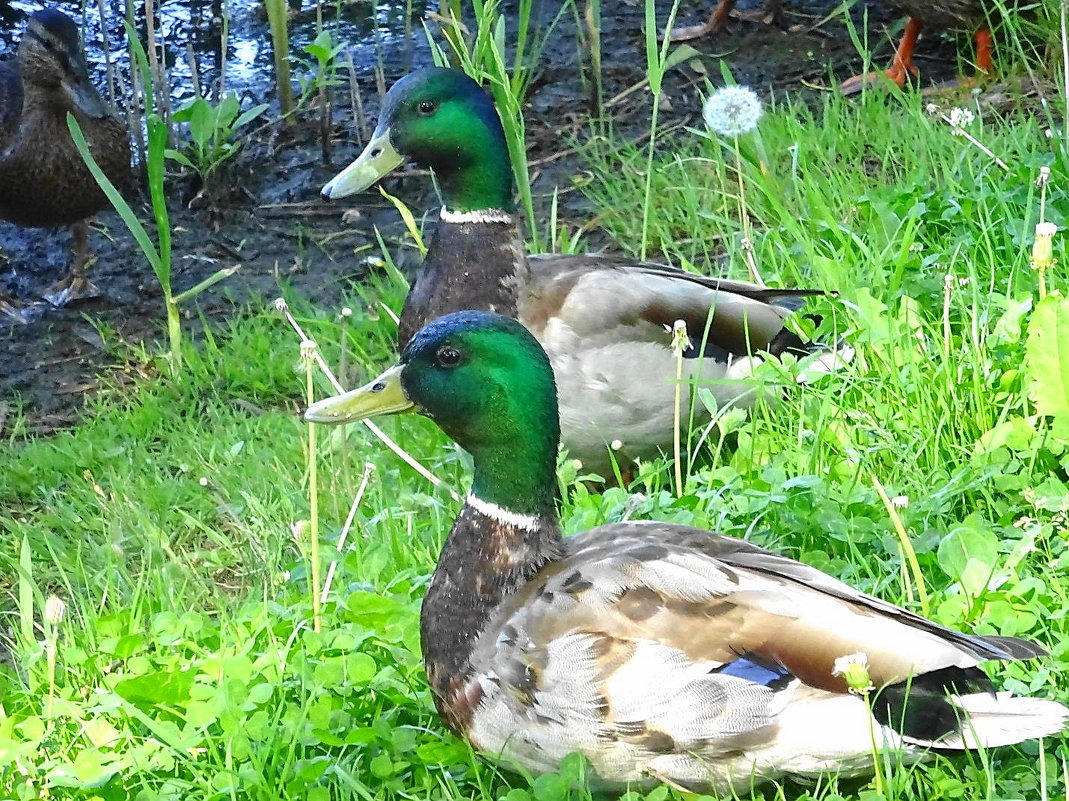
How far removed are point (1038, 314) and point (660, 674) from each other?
1.22 metres

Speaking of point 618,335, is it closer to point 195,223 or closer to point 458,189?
point 458,189

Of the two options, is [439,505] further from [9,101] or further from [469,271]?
[9,101]

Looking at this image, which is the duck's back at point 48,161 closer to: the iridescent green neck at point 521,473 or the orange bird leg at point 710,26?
the orange bird leg at point 710,26

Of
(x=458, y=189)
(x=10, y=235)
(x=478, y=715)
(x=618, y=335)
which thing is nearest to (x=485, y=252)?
(x=458, y=189)

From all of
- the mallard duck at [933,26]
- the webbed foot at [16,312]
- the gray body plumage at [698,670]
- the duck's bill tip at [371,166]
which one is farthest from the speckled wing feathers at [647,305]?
the webbed foot at [16,312]

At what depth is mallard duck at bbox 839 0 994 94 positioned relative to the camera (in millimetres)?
5301

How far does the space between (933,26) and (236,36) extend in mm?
3397

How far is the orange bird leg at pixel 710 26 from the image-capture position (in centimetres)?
623

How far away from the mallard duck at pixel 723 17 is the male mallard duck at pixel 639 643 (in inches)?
166

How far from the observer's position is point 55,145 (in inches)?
210

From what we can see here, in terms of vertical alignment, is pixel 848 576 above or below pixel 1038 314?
below

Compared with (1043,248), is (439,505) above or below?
below

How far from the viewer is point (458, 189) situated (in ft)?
12.4

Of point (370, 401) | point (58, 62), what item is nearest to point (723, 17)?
point (58, 62)
